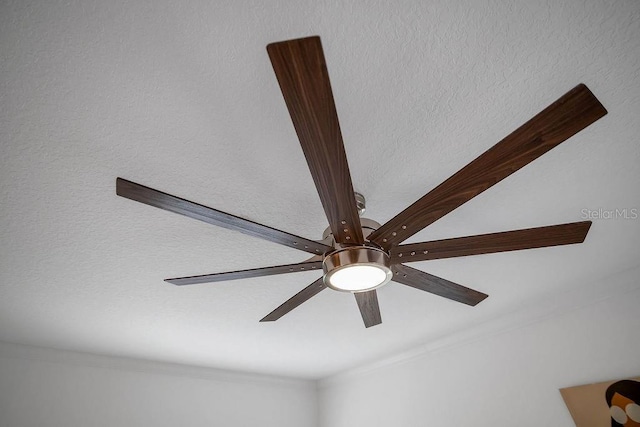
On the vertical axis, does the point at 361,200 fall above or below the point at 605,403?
above

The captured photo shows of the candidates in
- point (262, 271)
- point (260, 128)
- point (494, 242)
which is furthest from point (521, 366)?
point (260, 128)

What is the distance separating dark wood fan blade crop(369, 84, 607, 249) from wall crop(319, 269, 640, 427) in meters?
1.92

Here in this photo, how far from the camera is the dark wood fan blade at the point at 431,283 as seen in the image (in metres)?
1.15

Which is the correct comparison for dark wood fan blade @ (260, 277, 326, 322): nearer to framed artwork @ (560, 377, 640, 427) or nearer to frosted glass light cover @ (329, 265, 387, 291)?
frosted glass light cover @ (329, 265, 387, 291)

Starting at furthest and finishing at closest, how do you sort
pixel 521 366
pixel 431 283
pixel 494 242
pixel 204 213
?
pixel 521 366, pixel 431 283, pixel 494 242, pixel 204 213

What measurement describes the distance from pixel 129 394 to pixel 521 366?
10.4 feet

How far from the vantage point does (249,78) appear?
0.93m

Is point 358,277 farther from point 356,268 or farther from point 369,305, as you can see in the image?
point 369,305

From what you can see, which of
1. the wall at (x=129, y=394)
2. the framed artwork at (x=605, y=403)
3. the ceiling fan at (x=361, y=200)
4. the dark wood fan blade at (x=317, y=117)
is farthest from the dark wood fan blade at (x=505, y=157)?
the wall at (x=129, y=394)

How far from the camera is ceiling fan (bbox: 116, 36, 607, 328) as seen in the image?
1.96 ft

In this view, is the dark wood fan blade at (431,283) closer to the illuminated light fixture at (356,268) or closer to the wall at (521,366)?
the illuminated light fixture at (356,268)

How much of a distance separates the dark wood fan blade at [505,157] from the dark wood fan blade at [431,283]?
0.17m

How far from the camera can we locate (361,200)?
4.20ft

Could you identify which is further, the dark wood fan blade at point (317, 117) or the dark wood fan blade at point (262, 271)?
the dark wood fan blade at point (262, 271)
